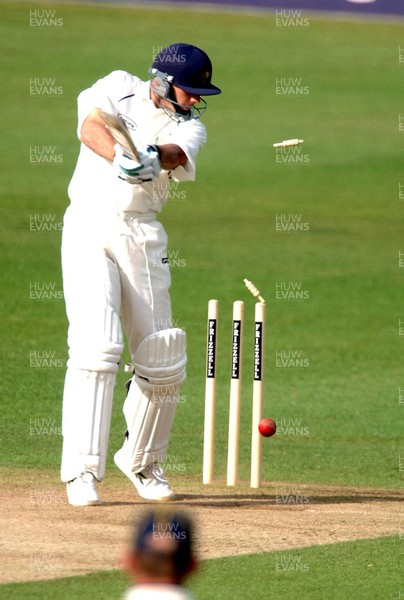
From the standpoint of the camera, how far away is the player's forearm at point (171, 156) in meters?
6.80

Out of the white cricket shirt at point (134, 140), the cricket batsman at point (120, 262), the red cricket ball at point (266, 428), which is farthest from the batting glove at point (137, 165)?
the red cricket ball at point (266, 428)

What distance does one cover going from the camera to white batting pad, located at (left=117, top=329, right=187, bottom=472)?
24.0ft

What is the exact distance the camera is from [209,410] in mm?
8477

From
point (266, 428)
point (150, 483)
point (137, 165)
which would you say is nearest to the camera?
point (137, 165)

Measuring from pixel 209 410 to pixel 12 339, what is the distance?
5763 millimetres

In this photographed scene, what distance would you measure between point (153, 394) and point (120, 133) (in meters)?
1.52

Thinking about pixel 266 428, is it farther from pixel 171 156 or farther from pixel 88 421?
pixel 171 156

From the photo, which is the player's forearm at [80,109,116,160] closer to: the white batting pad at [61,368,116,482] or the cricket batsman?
the cricket batsman

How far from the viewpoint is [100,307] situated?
706cm

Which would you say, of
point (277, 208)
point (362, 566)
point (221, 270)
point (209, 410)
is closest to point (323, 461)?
point (209, 410)

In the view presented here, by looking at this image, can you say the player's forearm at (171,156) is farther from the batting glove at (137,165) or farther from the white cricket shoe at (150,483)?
the white cricket shoe at (150,483)

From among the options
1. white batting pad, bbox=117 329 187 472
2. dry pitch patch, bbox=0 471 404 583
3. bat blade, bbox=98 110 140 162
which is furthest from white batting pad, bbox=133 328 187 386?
bat blade, bbox=98 110 140 162

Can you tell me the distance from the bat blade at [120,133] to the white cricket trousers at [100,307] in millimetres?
660

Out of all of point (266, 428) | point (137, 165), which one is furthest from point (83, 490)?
point (137, 165)
